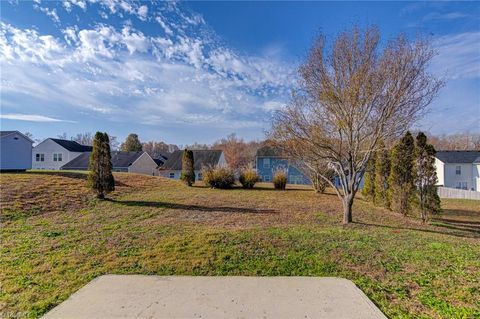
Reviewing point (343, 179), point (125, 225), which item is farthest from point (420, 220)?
point (125, 225)

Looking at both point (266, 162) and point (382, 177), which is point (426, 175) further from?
point (266, 162)

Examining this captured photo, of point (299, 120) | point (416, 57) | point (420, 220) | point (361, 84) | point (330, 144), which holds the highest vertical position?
point (416, 57)

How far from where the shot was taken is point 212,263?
12.7 feet

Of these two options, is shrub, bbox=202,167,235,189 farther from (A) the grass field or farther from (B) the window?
(B) the window

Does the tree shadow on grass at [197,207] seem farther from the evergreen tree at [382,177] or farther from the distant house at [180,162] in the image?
the distant house at [180,162]

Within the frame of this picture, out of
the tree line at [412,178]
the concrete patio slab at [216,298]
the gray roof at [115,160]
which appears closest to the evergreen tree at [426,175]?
the tree line at [412,178]

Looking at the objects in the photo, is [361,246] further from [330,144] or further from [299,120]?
[299,120]

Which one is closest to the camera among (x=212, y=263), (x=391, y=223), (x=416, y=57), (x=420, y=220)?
(x=212, y=263)

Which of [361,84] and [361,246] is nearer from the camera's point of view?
[361,246]

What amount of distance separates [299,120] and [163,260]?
4.92 metres

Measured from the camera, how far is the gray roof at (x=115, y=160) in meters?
31.0

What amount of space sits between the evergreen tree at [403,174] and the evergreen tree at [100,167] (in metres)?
10.8

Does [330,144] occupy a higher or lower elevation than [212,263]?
higher

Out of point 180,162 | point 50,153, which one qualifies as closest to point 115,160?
point 50,153
